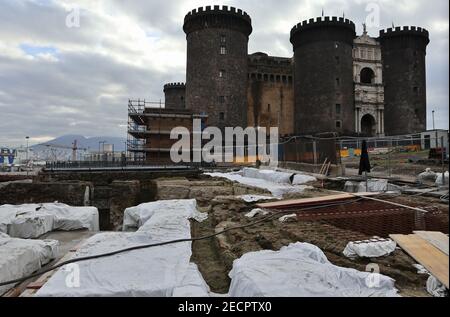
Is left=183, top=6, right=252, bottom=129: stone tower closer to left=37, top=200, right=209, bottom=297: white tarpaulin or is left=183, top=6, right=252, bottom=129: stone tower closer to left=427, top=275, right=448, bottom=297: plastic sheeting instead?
left=37, top=200, right=209, bottom=297: white tarpaulin

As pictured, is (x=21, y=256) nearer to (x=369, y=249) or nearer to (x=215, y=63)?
(x=369, y=249)

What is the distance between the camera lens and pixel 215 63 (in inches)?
1658

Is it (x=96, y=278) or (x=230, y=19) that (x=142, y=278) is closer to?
(x=96, y=278)

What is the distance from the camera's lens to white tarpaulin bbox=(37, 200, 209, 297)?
3291 millimetres

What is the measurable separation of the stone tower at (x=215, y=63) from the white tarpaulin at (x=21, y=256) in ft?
119

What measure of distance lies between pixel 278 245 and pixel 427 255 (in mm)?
2046

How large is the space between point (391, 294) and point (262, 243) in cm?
242

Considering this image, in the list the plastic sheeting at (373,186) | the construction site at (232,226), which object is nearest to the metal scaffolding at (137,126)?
the construction site at (232,226)

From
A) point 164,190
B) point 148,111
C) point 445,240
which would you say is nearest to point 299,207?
point 445,240

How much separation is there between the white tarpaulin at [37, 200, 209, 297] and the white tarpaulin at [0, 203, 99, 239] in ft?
8.64

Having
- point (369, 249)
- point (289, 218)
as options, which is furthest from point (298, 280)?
point (289, 218)

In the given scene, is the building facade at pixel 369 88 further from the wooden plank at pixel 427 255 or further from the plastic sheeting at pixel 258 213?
the wooden plank at pixel 427 255

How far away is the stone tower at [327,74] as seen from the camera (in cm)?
4384

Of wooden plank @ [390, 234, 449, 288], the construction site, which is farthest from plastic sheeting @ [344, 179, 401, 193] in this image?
wooden plank @ [390, 234, 449, 288]
